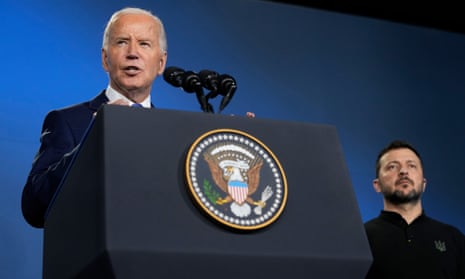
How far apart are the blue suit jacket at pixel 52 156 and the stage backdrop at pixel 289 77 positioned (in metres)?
1.08

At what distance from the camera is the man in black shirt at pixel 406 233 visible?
117 inches

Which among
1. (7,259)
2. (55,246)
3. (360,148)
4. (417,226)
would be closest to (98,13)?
(7,259)

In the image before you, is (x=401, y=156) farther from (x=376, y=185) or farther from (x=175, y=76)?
(x=175, y=76)

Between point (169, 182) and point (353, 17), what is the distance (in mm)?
2960

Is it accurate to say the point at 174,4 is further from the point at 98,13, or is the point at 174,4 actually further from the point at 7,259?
the point at 7,259

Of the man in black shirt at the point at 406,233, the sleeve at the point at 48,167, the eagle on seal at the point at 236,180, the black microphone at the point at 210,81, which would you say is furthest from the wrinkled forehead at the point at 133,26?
the man in black shirt at the point at 406,233

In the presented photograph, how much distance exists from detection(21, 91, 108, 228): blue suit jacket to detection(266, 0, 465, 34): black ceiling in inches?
85.5

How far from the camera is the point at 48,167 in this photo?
1593 millimetres

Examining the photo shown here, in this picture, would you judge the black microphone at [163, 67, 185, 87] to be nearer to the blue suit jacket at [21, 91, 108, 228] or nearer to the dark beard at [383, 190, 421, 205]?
the blue suit jacket at [21, 91, 108, 228]

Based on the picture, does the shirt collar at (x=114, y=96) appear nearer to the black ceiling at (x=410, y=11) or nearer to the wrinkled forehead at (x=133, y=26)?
the wrinkled forehead at (x=133, y=26)

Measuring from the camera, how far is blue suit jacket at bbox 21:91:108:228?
4.88 feet

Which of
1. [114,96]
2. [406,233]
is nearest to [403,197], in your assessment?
[406,233]

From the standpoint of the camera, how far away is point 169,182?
1146 millimetres

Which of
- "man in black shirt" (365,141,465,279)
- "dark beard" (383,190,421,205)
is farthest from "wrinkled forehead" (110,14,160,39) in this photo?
"dark beard" (383,190,421,205)
